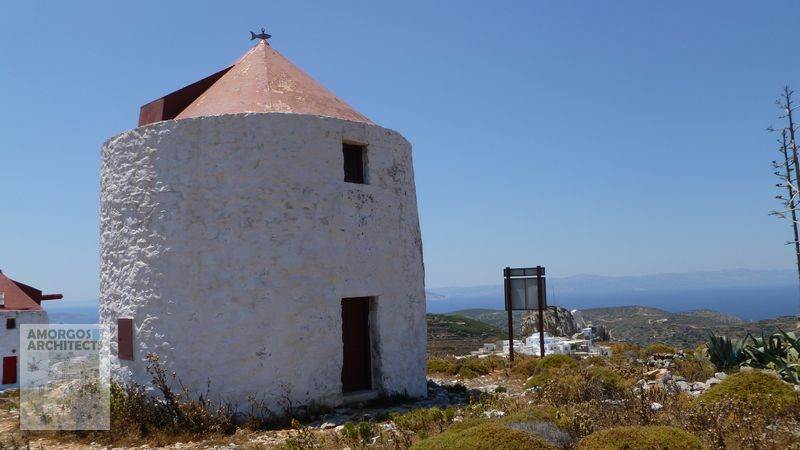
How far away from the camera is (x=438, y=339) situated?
3281 cm

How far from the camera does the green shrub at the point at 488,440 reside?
574 cm

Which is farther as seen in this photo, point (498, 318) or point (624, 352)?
point (498, 318)

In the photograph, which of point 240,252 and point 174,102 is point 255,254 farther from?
point 174,102

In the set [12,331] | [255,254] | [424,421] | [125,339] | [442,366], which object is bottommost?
[442,366]

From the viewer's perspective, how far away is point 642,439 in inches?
227

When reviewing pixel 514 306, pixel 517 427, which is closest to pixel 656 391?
pixel 517 427

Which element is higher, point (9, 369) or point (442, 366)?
point (442, 366)

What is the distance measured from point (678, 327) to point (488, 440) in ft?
129

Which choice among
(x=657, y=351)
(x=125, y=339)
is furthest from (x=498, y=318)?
(x=125, y=339)

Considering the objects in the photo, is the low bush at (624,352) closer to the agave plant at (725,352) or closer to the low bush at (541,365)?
the low bush at (541,365)

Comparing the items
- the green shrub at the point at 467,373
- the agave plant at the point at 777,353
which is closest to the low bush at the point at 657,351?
the agave plant at the point at 777,353

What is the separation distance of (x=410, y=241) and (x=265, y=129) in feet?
11.6

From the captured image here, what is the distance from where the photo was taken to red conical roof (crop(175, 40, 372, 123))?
1069 centimetres

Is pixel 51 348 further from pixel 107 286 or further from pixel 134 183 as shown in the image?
pixel 134 183
